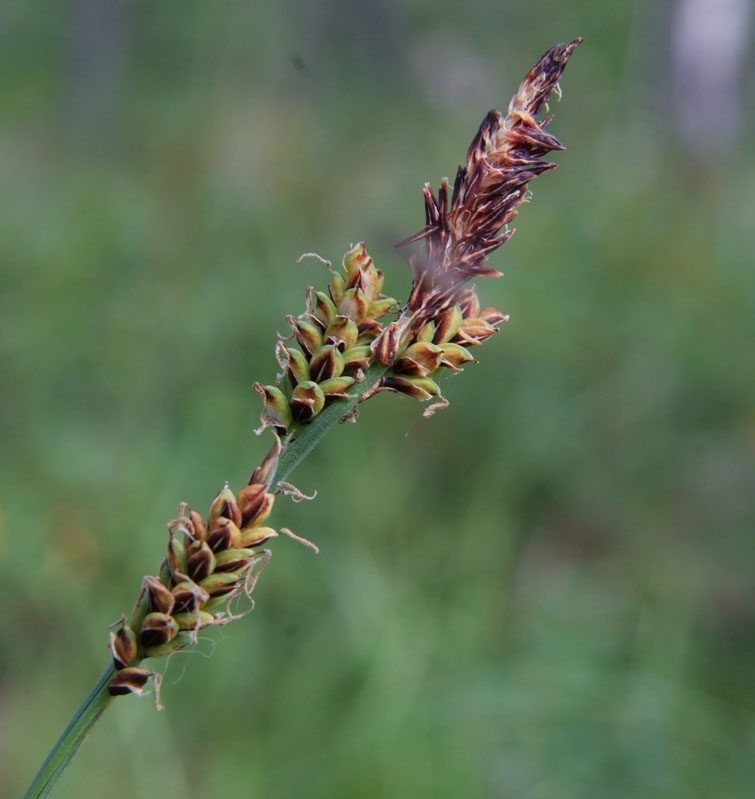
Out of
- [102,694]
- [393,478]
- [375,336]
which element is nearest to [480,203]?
[375,336]

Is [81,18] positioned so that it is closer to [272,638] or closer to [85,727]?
[272,638]

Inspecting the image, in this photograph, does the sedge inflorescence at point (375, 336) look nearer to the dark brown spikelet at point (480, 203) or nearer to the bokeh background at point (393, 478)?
the dark brown spikelet at point (480, 203)

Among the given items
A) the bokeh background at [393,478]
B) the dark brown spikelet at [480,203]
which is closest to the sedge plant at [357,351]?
the dark brown spikelet at [480,203]

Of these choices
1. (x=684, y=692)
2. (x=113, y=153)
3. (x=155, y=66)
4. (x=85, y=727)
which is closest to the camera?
(x=85, y=727)

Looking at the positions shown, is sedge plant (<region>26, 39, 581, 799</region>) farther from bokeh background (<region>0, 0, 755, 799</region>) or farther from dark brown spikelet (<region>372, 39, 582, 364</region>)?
bokeh background (<region>0, 0, 755, 799</region>)

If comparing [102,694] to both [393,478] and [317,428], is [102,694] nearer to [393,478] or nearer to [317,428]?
[317,428]

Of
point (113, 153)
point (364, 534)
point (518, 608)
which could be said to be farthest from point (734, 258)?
point (113, 153)
